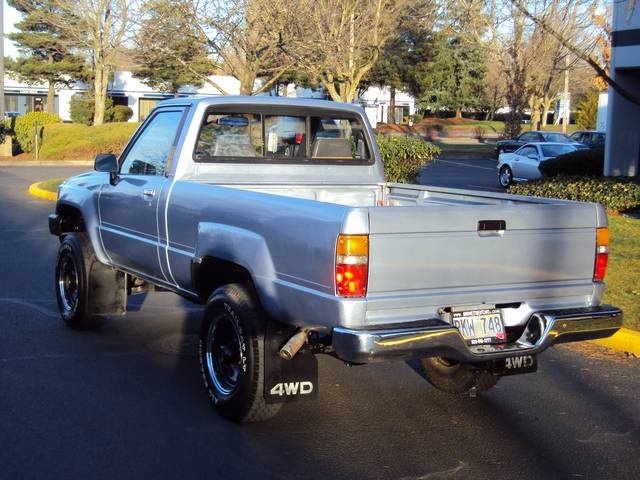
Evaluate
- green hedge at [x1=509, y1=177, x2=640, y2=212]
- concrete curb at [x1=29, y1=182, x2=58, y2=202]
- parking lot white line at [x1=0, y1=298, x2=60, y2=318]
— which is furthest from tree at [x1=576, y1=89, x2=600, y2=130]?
parking lot white line at [x1=0, y1=298, x2=60, y2=318]

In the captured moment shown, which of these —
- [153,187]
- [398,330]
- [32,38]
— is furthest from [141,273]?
[32,38]

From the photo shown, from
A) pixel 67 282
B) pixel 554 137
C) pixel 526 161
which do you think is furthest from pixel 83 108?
pixel 67 282

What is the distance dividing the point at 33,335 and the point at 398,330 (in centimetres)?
427

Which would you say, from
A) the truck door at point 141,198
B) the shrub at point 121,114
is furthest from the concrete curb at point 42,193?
the shrub at point 121,114

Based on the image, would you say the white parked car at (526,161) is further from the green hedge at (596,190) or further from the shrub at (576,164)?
the green hedge at (596,190)

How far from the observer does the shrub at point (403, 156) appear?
1752cm

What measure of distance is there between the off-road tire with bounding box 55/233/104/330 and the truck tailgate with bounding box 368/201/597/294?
3815 millimetres

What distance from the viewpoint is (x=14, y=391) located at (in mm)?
6082

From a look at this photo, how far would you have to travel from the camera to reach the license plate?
197 inches

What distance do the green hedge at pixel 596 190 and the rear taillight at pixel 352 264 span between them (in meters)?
12.1

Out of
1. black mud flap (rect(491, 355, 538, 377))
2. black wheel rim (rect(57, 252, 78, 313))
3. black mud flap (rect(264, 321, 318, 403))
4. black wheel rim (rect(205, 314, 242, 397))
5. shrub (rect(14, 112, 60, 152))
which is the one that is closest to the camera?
black mud flap (rect(264, 321, 318, 403))

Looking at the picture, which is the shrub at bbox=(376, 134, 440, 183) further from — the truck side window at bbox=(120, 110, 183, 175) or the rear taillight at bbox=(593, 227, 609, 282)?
the rear taillight at bbox=(593, 227, 609, 282)

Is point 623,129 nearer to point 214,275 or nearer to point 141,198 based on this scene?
point 141,198

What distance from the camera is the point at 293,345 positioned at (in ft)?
16.6
